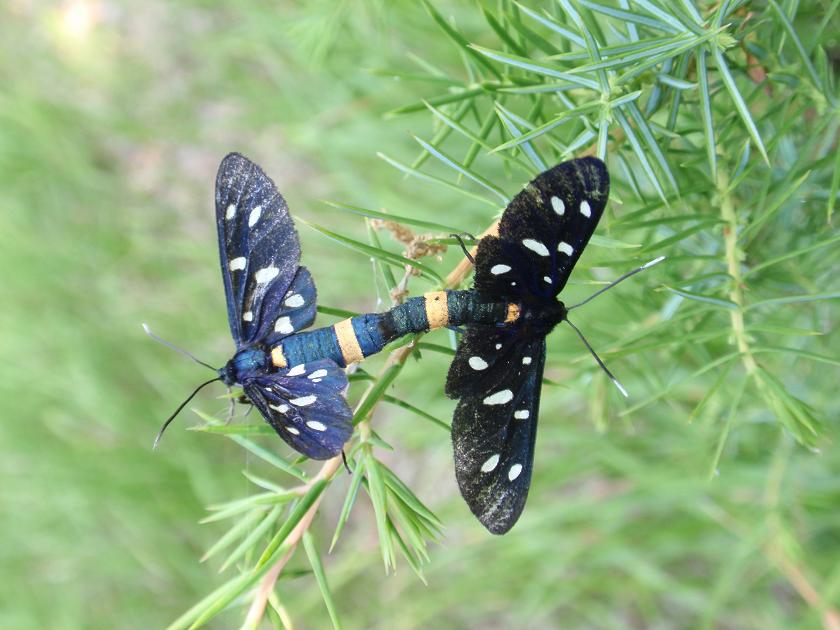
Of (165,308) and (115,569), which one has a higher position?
(165,308)

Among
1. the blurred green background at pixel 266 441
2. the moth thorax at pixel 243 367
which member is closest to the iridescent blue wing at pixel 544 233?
the moth thorax at pixel 243 367

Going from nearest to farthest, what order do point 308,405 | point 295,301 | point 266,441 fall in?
point 308,405 < point 295,301 < point 266,441

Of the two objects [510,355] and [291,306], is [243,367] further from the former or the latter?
[510,355]

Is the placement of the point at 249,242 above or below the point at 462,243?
above

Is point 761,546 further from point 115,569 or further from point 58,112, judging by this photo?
point 58,112

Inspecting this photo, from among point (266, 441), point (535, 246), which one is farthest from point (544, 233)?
point (266, 441)

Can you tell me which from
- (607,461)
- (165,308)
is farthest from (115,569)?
(607,461)

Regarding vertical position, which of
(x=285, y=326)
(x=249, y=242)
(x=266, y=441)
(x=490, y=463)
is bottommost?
(x=490, y=463)
